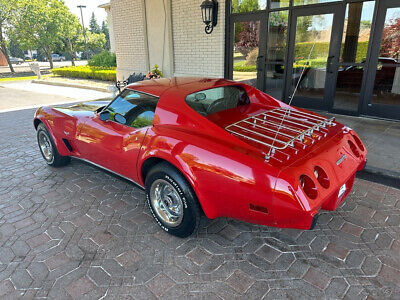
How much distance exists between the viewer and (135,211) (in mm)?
3369

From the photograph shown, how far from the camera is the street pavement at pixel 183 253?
2.26 m

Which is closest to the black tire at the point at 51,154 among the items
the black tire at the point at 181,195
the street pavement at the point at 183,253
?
the street pavement at the point at 183,253

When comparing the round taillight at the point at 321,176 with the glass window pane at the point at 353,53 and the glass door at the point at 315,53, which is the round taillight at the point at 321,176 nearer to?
the glass door at the point at 315,53

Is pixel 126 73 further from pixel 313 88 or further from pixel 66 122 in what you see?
pixel 66 122

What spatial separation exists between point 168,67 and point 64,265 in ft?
28.2

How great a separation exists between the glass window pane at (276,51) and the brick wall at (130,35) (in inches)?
200

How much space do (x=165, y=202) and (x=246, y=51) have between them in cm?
645

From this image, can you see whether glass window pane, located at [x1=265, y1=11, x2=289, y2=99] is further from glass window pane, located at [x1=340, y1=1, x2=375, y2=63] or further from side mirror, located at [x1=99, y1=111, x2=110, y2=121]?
side mirror, located at [x1=99, y1=111, x2=110, y2=121]

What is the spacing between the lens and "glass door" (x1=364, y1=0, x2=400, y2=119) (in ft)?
19.2

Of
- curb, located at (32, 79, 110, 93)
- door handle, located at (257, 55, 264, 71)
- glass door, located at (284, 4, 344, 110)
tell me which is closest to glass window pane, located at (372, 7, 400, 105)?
glass door, located at (284, 4, 344, 110)

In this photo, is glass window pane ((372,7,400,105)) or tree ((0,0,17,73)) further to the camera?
tree ((0,0,17,73))

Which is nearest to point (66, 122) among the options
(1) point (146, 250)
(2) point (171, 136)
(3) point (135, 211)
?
(3) point (135, 211)

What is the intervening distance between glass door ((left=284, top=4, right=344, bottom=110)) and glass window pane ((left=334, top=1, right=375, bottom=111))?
5.2 inches

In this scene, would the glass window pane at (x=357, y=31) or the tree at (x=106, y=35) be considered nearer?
the glass window pane at (x=357, y=31)
